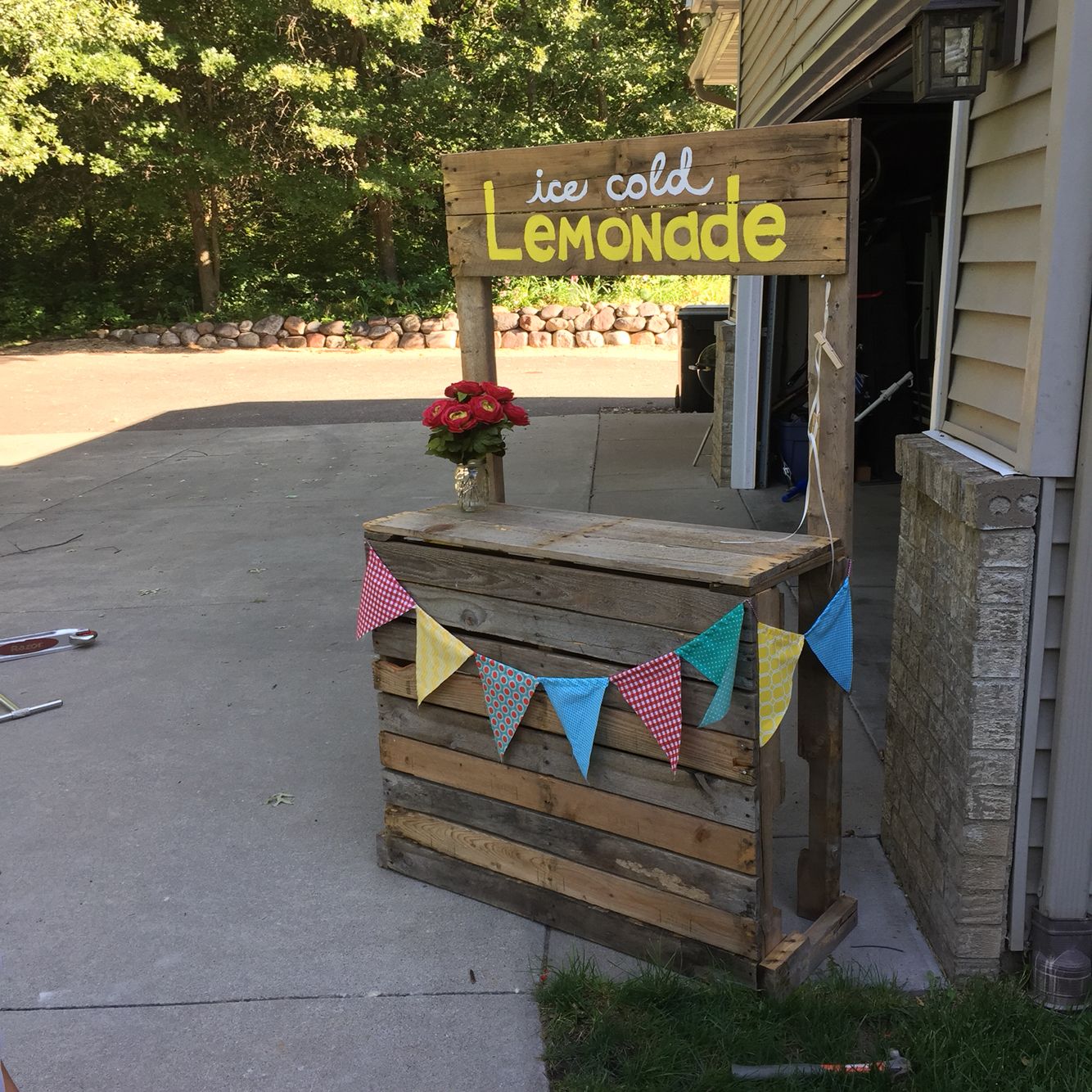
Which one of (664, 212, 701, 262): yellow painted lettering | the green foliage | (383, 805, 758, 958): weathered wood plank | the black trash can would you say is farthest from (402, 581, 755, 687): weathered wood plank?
the green foliage

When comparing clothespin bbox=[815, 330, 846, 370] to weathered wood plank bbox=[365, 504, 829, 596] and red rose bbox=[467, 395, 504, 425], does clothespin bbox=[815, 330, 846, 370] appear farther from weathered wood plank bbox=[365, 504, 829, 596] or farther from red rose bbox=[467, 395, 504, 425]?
red rose bbox=[467, 395, 504, 425]

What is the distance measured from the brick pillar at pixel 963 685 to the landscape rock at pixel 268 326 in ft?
60.6

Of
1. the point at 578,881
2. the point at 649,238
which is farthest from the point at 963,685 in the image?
the point at 649,238

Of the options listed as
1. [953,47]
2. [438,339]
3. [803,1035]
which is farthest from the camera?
[438,339]

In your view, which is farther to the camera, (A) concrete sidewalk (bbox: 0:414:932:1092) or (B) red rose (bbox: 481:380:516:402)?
(B) red rose (bbox: 481:380:516:402)

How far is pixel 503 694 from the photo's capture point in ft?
9.34

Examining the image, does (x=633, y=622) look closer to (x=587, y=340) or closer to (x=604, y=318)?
(x=587, y=340)

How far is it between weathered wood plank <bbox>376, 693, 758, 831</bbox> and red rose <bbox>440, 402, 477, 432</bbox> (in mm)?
811

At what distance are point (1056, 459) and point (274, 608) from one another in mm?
4310

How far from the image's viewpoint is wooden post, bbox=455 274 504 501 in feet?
10.4

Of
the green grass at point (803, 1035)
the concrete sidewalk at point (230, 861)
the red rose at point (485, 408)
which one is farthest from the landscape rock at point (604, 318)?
the green grass at point (803, 1035)

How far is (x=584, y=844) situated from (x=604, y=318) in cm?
1656

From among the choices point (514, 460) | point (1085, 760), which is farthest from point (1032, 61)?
point (514, 460)

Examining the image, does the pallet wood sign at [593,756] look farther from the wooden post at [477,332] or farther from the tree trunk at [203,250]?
the tree trunk at [203,250]
